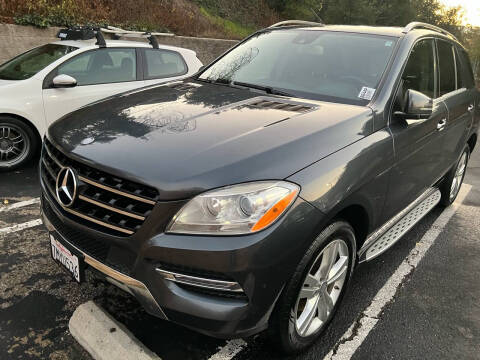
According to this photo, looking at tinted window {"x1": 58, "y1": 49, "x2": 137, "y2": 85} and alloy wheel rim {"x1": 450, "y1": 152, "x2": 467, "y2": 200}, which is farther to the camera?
tinted window {"x1": 58, "y1": 49, "x2": 137, "y2": 85}

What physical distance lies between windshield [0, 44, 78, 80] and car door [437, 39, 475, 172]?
440 centimetres

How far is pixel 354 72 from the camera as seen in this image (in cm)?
308

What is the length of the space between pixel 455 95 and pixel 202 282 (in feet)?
10.9

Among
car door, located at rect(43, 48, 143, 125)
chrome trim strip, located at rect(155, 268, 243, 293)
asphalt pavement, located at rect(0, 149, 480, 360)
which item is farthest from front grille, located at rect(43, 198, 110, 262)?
car door, located at rect(43, 48, 143, 125)

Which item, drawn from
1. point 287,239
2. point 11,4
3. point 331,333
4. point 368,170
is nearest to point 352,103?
point 368,170

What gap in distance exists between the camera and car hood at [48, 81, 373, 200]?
194 cm

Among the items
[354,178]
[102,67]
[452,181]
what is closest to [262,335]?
[354,178]

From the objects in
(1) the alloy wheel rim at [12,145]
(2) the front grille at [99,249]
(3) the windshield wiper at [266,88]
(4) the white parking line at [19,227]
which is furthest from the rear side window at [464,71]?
(1) the alloy wheel rim at [12,145]

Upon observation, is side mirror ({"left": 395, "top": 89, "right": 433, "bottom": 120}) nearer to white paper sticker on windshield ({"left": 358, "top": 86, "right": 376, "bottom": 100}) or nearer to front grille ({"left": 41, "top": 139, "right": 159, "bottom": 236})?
white paper sticker on windshield ({"left": 358, "top": 86, "right": 376, "bottom": 100})

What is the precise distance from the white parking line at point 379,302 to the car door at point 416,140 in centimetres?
59

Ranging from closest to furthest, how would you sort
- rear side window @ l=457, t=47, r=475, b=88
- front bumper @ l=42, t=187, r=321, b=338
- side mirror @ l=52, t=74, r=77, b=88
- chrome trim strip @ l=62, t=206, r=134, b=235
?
1. front bumper @ l=42, t=187, r=321, b=338
2. chrome trim strip @ l=62, t=206, r=134, b=235
3. rear side window @ l=457, t=47, r=475, b=88
4. side mirror @ l=52, t=74, r=77, b=88

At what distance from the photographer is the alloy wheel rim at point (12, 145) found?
499 cm

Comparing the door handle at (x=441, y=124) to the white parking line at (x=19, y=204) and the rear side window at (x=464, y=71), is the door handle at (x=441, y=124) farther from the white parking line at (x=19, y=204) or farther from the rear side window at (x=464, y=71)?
the white parking line at (x=19, y=204)

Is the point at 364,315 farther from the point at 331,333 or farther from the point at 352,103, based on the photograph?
the point at 352,103
